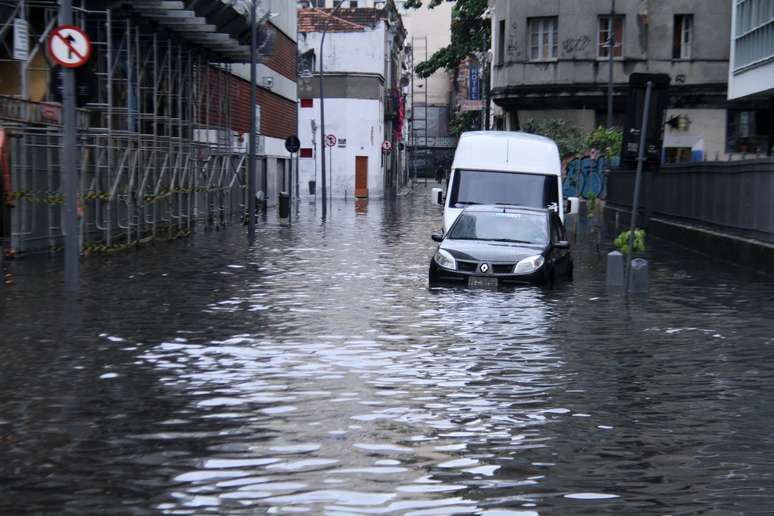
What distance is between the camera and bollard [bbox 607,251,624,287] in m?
21.6

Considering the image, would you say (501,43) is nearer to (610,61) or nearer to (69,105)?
(610,61)

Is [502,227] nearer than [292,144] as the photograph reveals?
Yes

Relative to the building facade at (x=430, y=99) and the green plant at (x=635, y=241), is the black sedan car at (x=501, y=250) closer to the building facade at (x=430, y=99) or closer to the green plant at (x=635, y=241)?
the green plant at (x=635, y=241)

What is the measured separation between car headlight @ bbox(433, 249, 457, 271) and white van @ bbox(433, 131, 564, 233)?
6.06 meters

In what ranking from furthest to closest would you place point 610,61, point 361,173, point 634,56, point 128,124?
point 361,173
point 634,56
point 610,61
point 128,124

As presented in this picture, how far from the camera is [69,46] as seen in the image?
18750 millimetres

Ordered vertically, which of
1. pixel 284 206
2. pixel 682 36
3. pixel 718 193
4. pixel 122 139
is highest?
pixel 682 36

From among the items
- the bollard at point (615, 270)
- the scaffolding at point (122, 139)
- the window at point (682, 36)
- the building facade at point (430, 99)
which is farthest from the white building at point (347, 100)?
the building facade at point (430, 99)

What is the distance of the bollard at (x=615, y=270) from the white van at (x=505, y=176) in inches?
196

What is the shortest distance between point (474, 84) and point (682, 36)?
60.8 meters

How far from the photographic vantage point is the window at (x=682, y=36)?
59.9 metres

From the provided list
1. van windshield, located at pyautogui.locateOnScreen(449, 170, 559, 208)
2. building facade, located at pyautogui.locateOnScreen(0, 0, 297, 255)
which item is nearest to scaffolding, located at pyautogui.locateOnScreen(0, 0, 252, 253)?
building facade, located at pyautogui.locateOnScreen(0, 0, 297, 255)

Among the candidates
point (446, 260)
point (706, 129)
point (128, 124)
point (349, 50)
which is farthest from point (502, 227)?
point (349, 50)

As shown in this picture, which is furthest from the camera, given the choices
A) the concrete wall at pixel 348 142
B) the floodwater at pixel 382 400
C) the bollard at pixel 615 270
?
the concrete wall at pixel 348 142
